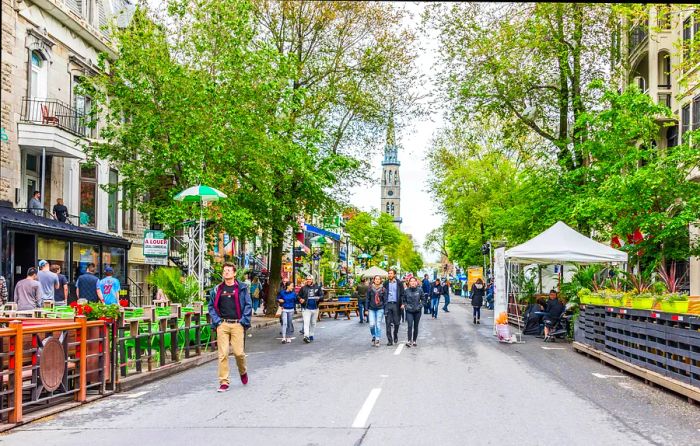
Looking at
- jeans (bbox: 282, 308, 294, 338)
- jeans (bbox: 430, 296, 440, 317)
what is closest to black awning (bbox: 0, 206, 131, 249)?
jeans (bbox: 282, 308, 294, 338)

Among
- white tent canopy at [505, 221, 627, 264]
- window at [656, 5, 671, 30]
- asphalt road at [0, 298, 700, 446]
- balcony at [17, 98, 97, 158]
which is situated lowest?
asphalt road at [0, 298, 700, 446]

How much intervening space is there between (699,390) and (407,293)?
31.2ft

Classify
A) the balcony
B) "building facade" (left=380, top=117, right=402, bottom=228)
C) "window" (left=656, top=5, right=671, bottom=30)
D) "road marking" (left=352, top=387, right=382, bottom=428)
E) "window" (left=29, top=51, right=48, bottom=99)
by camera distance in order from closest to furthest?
"road marking" (left=352, top=387, right=382, bottom=428) < "window" (left=656, top=5, right=671, bottom=30) < the balcony < "window" (left=29, top=51, right=48, bottom=99) < "building facade" (left=380, top=117, right=402, bottom=228)

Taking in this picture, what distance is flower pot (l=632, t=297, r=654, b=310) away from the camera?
1271 centimetres

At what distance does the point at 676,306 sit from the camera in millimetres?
11172

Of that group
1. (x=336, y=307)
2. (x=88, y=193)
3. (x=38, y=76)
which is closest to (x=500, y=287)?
(x=336, y=307)

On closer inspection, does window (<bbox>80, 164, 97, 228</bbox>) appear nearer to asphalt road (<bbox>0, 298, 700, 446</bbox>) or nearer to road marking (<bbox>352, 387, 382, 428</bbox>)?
asphalt road (<bbox>0, 298, 700, 446</bbox>)

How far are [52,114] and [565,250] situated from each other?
16.9 meters

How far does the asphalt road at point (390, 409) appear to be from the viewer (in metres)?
7.75

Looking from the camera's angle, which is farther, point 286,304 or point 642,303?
point 286,304

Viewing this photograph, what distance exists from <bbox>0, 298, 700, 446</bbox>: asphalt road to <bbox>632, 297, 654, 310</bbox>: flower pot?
1270 mm

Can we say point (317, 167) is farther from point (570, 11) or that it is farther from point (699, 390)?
point (699, 390)

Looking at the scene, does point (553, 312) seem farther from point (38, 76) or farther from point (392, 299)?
point (38, 76)

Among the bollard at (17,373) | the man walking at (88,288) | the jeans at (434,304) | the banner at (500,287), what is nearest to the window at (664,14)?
the banner at (500,287)
